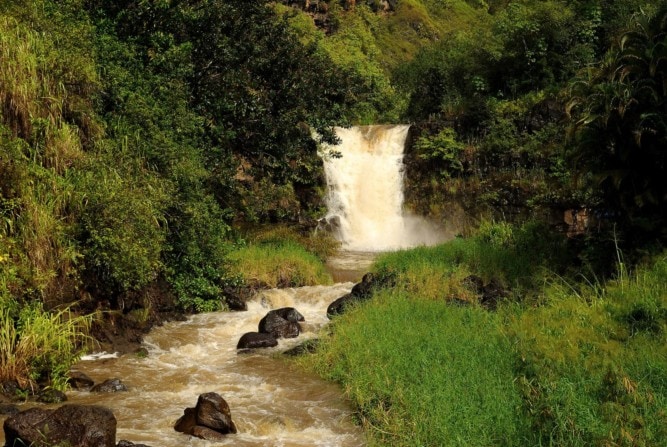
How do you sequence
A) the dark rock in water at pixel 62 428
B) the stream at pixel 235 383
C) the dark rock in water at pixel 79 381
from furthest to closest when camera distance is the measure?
1. the dark rock in water at pixel 79 381
2. the stream at pixel 235 383
3. the dark rock in water at pixel 62 428

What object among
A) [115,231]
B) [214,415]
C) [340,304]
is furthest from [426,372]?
[115,231]

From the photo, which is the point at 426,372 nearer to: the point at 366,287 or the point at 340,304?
the point at 340,304

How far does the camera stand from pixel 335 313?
12.1m

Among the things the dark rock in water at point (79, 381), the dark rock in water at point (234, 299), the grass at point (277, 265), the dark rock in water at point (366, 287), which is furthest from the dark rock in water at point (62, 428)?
the grass at point (277, 265)

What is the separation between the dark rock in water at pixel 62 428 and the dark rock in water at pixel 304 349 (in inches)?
158

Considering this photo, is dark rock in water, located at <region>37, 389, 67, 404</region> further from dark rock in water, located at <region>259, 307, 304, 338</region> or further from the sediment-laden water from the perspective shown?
dark rock in water, located at <region>259, 307, 304, 338</region>

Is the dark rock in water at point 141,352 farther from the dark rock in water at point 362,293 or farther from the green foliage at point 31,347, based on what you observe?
the dark rock in water at point 362,293

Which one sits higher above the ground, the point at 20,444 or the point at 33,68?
the point at 33,68

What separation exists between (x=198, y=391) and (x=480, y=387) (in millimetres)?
3787

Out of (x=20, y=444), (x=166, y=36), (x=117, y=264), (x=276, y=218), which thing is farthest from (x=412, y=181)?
(x=20, y=444)

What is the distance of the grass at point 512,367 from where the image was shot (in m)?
5.21

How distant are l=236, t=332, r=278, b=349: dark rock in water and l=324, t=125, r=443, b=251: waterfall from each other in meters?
12.6

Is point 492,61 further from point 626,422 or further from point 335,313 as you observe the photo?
point 626,422

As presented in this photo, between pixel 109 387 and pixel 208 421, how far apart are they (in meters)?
2.09
